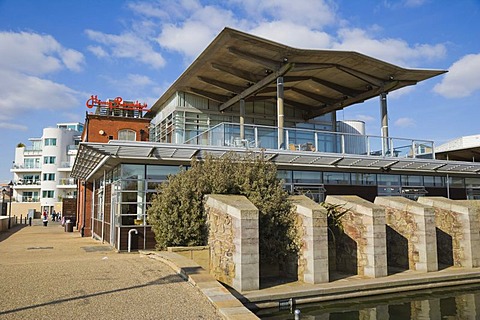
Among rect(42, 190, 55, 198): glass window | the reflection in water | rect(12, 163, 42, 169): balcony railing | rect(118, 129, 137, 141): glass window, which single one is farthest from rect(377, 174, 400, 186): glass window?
rect(12, 163, 42, 169): balcony railing

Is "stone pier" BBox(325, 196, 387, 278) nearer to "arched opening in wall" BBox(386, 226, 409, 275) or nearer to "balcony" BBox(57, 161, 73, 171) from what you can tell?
"arched opening in wall" BBox(386, 226, 409, 275)

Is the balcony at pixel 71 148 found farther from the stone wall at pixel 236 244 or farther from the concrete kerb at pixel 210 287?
the stone wall at pixel 236 244

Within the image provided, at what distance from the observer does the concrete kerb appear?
21.8ft

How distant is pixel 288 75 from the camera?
20.9 metres

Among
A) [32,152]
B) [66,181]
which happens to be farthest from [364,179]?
[32,152]

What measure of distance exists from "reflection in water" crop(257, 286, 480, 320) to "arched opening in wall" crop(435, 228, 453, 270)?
3296 mm

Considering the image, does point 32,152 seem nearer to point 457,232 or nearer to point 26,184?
point 26,184

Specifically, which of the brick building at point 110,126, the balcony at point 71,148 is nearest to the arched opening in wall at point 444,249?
the brick building at point 110,126

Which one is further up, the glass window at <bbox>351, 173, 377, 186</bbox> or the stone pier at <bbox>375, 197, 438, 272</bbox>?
the glass window at <bbox>351, 173, 377, 186</bbox>

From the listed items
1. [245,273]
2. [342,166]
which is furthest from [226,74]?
[245,273]

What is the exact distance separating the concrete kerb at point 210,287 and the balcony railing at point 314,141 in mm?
6183

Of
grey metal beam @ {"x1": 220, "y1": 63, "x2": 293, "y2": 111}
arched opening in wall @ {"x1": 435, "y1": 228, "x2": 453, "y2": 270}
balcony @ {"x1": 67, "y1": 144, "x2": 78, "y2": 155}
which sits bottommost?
arched opening in wall @ {"x1": 435, "y1": 228, "x2": 453, "y2": 270}

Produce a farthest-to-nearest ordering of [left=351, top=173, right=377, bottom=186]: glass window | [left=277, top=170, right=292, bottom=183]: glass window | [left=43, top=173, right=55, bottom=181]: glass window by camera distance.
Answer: [left=43, top=173, right=55, bottom=181]: glass window, [left=351, top=173, right=377, bottom=186]: glass window, [left=277, top=170, right=292, bottom=183]: glass window

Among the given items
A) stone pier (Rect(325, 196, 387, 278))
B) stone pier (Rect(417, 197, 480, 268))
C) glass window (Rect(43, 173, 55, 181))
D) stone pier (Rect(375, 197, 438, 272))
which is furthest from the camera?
glass window (Rect(43, 173, 55, 181))
